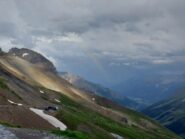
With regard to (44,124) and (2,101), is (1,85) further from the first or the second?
(44,124)

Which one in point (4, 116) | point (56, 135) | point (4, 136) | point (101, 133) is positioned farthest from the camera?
point (101, 133)

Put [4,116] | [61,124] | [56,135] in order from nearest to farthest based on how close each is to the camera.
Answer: [56,135] → [4,116] → [61,124]

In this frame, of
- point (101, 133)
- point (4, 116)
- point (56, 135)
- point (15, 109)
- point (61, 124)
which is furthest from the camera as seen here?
point (101, 133)

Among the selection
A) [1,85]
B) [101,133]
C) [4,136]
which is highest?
[1,85]

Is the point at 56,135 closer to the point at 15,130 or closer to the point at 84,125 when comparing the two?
the point at 15,130

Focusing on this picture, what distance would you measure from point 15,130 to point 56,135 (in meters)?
4.80

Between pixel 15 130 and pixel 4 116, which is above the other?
pixel 4 116

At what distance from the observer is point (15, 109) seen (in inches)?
3819

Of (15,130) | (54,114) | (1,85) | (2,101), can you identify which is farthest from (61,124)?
(1,85)

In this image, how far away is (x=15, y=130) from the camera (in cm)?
5062

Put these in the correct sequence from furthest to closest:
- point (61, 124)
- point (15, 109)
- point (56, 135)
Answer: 1. point (61, 124)
2. point (15, 109)
3. point (56, 135)

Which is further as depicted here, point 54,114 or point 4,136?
point 54,114

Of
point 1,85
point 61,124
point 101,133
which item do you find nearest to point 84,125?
point 101,133

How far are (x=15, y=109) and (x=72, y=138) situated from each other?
50929mm
